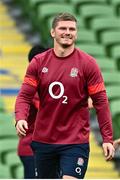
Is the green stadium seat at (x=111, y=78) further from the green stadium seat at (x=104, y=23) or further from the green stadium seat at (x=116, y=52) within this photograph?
the green stadium seat at (x=104, y=23)

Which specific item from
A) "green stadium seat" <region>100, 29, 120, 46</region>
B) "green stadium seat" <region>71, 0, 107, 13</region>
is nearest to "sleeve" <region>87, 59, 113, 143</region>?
"green stadium seat" <region>100, 29, 120, 46</region>

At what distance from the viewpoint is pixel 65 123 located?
17.5 ft

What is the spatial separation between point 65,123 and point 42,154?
28 centimetres

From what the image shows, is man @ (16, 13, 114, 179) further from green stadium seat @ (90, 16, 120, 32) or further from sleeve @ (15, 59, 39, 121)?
green stadium seat @ (90, 16, 120, 32)

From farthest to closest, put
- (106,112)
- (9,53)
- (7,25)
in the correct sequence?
1. (7,25)
2. (9,53)
3. (106,112)

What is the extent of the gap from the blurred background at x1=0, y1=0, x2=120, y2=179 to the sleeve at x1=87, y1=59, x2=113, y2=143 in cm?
283

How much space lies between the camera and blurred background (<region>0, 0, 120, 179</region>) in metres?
8.60

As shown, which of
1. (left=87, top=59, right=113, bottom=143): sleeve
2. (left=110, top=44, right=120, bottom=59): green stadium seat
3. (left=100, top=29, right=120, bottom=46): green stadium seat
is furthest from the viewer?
(left=100, top=29, right=120, bottom=46): green stadium seat

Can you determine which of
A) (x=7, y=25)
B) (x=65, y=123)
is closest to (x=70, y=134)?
(x=65, y=123)

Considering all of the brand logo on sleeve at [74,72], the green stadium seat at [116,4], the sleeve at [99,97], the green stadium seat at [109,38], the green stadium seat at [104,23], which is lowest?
the sleeve at [99,97]

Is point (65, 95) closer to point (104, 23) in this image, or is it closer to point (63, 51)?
point (63, 51)

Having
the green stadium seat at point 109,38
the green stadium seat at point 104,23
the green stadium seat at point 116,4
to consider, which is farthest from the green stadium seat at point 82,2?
the green stadium seat at point 109,38

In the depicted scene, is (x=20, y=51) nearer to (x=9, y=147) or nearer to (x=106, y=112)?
(x=9, y=147)

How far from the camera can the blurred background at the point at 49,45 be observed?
339 inches
